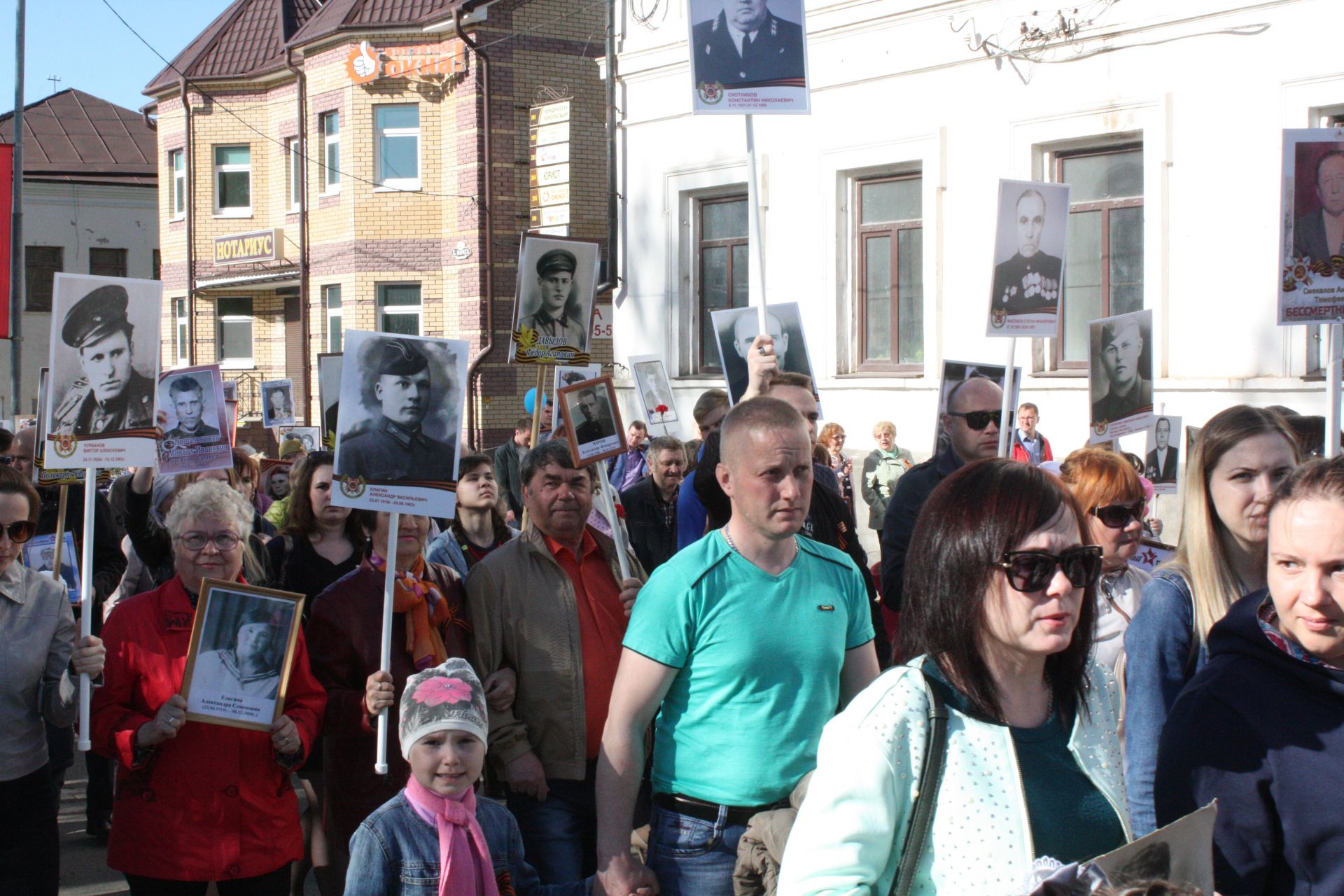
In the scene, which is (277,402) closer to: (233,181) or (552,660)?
(552,660)

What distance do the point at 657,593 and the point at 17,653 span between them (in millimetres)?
2212

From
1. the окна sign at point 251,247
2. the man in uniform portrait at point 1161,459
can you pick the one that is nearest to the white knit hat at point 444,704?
the man in uniform portrait at point 1161,459

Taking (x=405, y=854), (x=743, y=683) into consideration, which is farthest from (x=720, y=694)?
(x=405, y=854)

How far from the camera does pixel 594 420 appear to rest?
5.22 metres

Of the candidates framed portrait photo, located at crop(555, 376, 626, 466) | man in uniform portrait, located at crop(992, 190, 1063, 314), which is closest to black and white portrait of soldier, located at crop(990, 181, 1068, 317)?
man in uniform portrait, located at crop(992, 190, 1063, 314)

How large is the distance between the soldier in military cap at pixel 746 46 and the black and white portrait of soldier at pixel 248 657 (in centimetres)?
374

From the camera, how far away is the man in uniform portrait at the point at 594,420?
515 centimetres

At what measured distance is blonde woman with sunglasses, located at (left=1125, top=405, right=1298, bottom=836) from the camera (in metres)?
3.08

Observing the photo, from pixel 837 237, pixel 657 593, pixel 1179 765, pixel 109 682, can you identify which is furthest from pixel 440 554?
pixel 837 237

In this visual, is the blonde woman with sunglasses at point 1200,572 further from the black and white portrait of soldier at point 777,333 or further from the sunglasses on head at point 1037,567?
the black and white portrait of soldier at point 777,333

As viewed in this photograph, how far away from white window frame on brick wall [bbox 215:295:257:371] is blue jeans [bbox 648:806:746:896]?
31.6 meters

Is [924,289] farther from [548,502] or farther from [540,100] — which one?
[540,100]

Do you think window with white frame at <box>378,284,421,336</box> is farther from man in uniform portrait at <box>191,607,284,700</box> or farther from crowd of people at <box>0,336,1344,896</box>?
man in uniform portrait at <box>191,607,284,700</box>

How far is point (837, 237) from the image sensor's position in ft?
51.2
